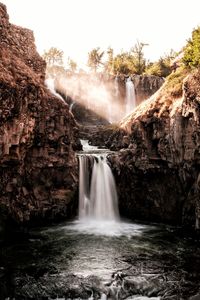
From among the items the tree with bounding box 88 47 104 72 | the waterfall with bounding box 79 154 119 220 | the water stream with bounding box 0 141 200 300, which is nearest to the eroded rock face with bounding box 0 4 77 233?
the waterfall with bounding box 79 154 119 220

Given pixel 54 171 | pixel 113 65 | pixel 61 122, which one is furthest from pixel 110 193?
pixel 113 65

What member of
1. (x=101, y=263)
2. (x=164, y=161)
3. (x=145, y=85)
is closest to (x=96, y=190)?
(x=164, y=161)

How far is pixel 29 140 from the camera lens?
22.4m

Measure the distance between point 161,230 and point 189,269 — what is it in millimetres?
6834

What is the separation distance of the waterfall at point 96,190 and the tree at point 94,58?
44281 mm

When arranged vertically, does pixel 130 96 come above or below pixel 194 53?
above

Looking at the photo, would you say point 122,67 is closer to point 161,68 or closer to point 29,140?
point 161,68

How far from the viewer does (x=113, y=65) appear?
60.2 m

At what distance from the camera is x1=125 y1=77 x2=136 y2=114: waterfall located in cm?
4962

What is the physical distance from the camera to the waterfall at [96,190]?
2650cm

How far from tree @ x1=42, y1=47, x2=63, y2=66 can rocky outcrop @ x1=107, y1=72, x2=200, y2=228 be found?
4858 cm

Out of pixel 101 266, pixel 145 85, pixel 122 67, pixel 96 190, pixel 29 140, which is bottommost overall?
pixel 101 266

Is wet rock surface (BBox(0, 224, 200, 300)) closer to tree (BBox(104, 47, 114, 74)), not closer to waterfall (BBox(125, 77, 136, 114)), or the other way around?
waterfall (BBox(125, 77, 136, 114))

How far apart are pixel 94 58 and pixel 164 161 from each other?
157 ft
